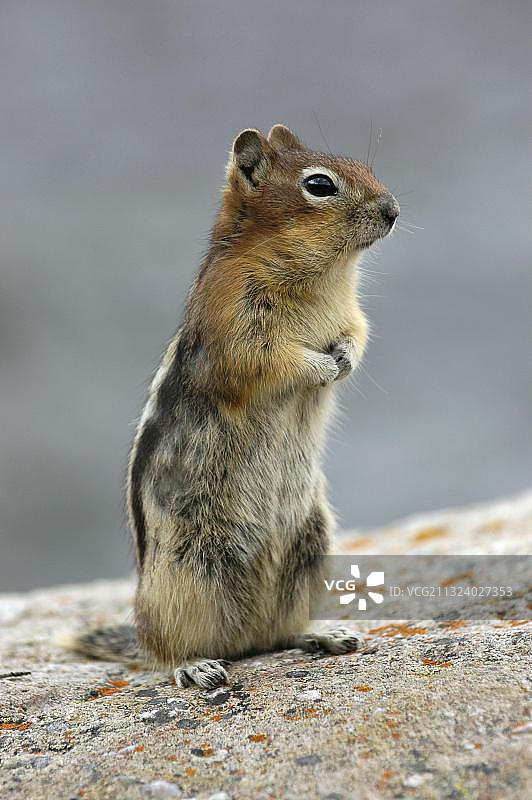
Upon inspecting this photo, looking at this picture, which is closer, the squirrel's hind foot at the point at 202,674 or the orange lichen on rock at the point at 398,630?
the squirrel's hind foot at the point at 202,674

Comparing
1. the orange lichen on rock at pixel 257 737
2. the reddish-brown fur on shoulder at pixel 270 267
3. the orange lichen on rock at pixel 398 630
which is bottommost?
the orange lichen on rock at pixel 257 737

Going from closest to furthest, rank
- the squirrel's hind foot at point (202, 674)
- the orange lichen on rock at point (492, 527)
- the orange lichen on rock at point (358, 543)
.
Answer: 1. the squirrel's hind foot at point (202, 674)
2. the orange lichen on rock at point (492, 527)
3. the orange lichen on rock at point (358, 543)

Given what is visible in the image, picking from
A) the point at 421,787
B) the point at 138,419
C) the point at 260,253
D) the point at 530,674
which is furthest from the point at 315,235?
the point at 421,787

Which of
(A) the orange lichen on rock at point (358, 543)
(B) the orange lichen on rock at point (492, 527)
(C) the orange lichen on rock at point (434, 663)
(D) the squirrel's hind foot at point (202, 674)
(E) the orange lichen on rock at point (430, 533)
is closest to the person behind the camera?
(C) the orange lichen on rock at point (434, 663)

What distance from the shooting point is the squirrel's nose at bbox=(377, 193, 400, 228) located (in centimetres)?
462

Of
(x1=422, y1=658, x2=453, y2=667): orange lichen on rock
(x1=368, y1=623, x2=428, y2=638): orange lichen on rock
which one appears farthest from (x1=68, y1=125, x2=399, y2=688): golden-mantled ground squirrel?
(x1=422, y1=658, x2=453, y2=667): orange lichen on rock

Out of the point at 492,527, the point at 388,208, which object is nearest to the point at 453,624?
the point at 388,208

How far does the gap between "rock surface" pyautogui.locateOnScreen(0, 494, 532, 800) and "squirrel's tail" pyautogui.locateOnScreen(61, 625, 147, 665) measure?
0.94 feet

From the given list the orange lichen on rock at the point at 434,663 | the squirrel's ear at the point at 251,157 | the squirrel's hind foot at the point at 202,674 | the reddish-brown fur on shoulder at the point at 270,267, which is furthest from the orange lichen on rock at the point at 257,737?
the squirrel's ear at the point at 251,157

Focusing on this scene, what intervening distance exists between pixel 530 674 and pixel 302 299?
6.56ft

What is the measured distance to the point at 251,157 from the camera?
4750 millimetres

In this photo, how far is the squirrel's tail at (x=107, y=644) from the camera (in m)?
5.14

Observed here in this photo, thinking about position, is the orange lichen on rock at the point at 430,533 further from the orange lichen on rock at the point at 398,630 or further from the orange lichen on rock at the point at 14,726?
the orange lichen on rock at the point at 14,726

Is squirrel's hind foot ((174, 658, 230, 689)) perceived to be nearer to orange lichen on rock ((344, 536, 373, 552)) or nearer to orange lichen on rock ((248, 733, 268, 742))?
orange lichen on rock ((248, 733, 268, 742))
